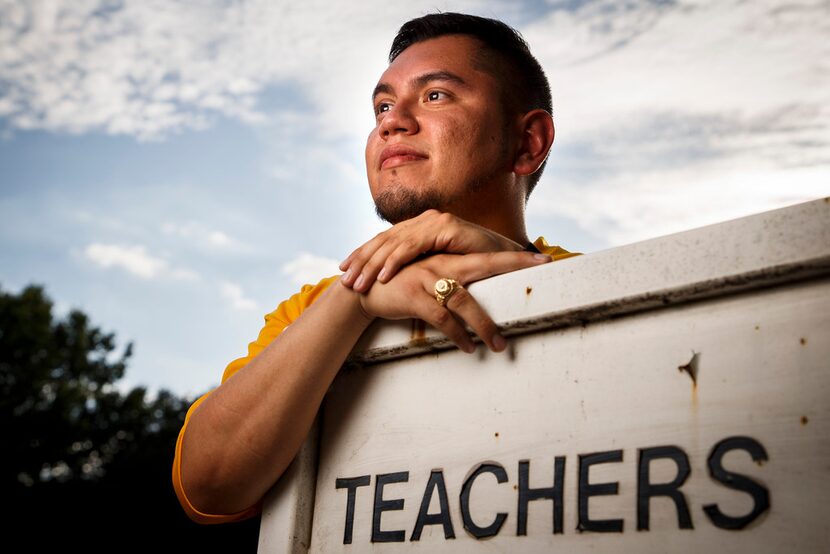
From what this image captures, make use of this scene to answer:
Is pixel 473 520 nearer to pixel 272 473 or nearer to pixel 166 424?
pixel 272 473

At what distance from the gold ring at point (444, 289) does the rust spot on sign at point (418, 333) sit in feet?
0.26

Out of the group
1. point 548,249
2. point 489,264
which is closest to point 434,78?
point 548,249

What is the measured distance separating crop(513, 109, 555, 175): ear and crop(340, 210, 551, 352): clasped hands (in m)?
0.90

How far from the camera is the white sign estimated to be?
882mm

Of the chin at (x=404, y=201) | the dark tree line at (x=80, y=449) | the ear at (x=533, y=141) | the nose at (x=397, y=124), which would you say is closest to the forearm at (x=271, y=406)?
the chin at (x=404, y=201)

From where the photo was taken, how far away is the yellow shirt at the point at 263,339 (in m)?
1.53

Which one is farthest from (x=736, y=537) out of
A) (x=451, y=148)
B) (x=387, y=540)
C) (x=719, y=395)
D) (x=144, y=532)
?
(x=144, y=532)

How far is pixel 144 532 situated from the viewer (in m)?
15.2

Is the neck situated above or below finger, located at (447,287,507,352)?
above

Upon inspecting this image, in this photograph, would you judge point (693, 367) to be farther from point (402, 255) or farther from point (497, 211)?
point (497, 211)

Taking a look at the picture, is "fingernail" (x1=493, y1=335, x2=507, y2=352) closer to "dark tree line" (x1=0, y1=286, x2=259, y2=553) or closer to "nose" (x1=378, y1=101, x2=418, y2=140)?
"nose" (x1=378, y1=101, x2=418, y2=140)

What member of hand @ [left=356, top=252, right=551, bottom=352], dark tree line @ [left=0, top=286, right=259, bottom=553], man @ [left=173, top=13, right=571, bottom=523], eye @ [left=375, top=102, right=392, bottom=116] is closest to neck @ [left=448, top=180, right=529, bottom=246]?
man @ [left=173, top=13, right=571, bottom=523]

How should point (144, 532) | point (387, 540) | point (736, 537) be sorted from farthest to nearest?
point (144, 532), point (387, 540), point (736, 537)

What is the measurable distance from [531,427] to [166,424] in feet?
92.1
